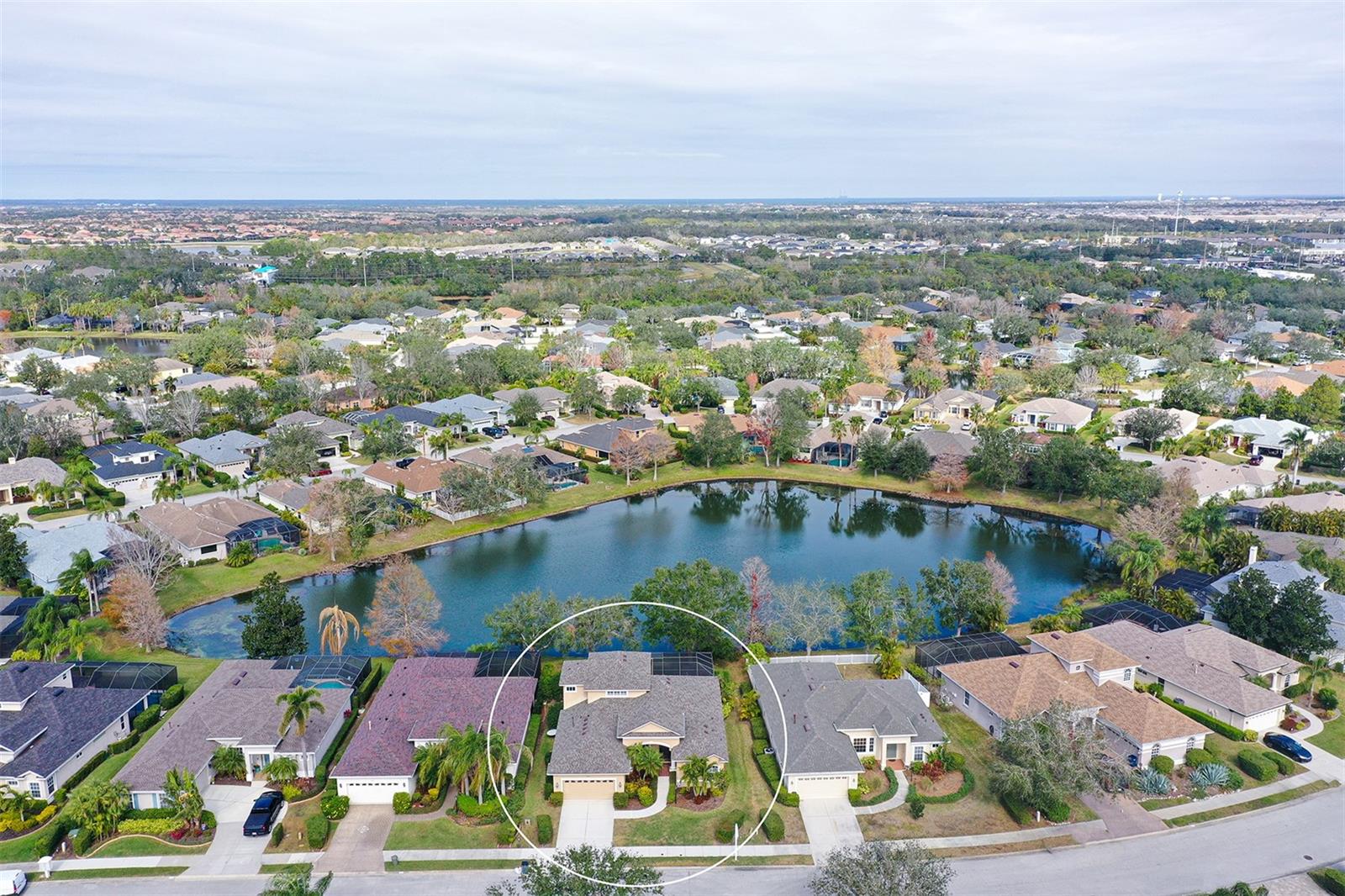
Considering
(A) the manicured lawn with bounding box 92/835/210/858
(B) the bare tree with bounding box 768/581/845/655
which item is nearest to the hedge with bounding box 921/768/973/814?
(B) the bare tree with bounding box 768/581/845/655

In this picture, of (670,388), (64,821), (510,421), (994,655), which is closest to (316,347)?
(510,421)

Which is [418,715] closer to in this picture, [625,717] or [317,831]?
[317,831]

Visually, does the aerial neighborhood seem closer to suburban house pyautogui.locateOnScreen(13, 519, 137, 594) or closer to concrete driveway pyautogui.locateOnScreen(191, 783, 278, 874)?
concrete driveway pyautogui.locateOnScreen(191, 783, 278, 874)

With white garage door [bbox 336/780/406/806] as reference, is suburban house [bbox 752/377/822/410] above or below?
above

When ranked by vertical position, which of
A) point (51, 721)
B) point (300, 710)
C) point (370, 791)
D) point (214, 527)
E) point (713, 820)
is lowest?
point (713, 820)

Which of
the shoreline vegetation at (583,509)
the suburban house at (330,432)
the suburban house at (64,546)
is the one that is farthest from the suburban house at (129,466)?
the shoreline vegetation at (583,509)

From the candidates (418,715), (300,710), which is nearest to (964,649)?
(418,715)
